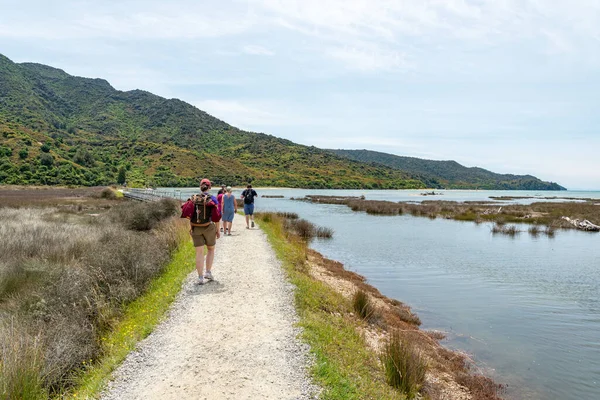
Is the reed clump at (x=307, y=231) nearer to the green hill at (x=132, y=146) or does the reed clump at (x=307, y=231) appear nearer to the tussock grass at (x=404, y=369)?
the tussock grass at (x=404, y=369)

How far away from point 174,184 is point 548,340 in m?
95.5

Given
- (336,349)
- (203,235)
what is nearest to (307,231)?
(203,235)

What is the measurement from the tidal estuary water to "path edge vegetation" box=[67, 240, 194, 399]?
273 inches

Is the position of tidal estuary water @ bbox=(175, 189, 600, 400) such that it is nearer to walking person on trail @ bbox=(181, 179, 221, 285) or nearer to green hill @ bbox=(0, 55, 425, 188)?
walking person on trail @ bbox=(181, 179, 221, 285)

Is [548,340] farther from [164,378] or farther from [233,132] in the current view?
[233,132]

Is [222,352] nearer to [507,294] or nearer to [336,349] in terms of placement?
[336,349]

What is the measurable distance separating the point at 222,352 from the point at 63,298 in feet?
15.6

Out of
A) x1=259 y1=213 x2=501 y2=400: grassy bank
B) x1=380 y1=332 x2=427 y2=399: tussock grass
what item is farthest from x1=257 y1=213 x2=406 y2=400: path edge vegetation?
x1=380 y1=332 x2=427 y2=399: tussock grass

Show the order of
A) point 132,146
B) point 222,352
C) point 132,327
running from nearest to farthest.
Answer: point 222,352 → point 132,327 → point 132,146

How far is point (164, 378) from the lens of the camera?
18.7 ft

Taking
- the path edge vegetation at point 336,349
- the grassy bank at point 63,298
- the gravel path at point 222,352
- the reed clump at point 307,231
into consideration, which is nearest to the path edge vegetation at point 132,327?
the grassy bank at point 63,298

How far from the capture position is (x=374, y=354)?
754 cm

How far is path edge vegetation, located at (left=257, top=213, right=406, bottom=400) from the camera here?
18.7 ft

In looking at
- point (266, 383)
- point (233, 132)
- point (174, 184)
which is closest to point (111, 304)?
point (266, 383)
